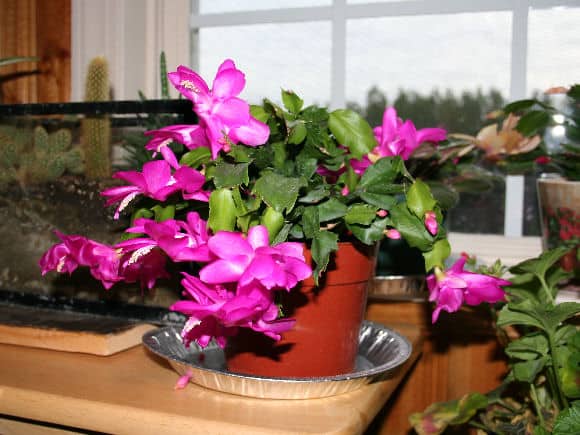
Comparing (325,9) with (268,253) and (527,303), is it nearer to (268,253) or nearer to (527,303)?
(527,303)

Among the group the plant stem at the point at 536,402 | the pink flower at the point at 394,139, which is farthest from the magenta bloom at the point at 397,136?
the plant stem at the point at 536,402

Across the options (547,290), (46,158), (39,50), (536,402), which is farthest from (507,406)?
(39,50)

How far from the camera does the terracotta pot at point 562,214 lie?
2.89 feet

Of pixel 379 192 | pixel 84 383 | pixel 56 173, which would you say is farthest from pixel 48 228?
pixel 379 192

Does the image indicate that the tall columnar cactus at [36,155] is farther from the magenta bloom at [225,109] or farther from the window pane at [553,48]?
the window pane at [553,48]

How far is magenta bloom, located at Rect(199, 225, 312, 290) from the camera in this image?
47cm

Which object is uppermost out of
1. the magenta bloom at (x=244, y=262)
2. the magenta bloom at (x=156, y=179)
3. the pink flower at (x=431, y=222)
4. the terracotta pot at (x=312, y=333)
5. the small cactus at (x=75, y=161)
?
the small cactus at (x=75, y=161)

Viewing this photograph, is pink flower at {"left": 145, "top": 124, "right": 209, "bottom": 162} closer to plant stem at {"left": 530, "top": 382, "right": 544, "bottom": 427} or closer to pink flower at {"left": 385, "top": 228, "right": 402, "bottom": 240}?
pink flower at {"left": 385, "top": 228, "right": 402, "bottom": 240}

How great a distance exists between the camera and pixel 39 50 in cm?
116

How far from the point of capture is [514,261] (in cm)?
109

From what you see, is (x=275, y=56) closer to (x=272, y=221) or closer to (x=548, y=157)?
(x=548, y=157)

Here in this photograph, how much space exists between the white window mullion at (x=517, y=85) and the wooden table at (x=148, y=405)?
0.52 metres

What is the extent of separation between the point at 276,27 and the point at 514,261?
2.03 ft

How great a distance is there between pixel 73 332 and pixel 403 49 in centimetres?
75
